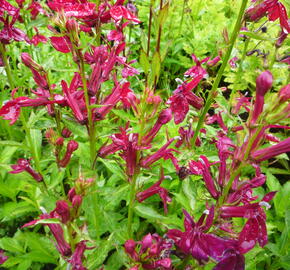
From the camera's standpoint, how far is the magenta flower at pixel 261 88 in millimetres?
899

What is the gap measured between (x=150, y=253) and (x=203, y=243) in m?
0.20

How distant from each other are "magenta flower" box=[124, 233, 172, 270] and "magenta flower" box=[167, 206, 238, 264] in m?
0.08

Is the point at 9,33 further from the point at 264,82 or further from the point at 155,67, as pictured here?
Answer: the point at 264,82

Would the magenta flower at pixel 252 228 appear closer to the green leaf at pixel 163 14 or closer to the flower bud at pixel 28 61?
the green leaf at pixel 163 14

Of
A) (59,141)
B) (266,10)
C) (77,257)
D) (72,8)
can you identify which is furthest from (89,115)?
(266,10)

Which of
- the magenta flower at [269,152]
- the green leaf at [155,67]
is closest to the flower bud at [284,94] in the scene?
the magenta flower at [269,152]

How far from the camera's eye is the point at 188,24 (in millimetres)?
4086

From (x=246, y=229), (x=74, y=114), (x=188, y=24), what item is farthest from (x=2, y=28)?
(x=188, y=24)

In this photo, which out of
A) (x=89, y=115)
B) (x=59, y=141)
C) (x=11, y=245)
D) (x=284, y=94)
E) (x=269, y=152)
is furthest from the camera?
(x=11, y=245)

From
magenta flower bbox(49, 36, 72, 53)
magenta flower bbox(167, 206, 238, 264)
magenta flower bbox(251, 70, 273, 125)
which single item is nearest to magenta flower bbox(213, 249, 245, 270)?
magenta flower bbox(167, 206, 238, 264)

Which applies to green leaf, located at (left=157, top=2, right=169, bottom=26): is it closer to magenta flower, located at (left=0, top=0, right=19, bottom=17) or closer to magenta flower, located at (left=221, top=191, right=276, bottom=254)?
magenta flower, located at (left=221, top=191, right=276, bottom=254)

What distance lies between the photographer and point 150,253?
3.87ft

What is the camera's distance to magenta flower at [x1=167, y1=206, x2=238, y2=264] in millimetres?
1084

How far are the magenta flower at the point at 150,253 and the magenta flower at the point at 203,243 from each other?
0.08 metres
